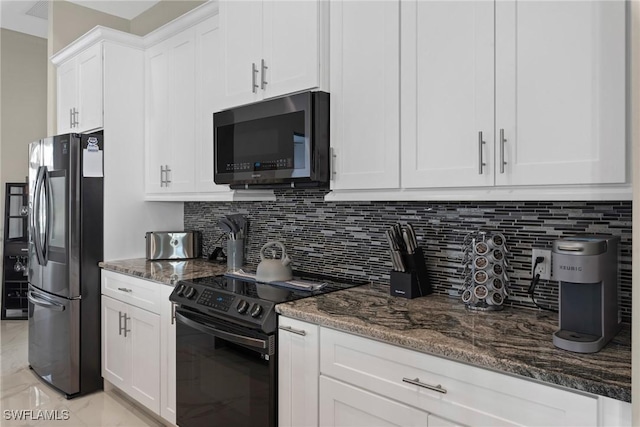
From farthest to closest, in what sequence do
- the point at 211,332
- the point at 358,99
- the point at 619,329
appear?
the point at 211,332 < the point at 358,99 < the point at 619,329

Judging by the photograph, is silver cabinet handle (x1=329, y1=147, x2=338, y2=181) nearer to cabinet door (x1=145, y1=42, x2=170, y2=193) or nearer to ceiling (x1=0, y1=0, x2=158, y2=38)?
cabinet door (x1=145, y1=42, x2=170, y2=193)

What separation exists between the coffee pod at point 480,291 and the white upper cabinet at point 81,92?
2.69 metres

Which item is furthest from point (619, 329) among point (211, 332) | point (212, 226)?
point (212, 226)

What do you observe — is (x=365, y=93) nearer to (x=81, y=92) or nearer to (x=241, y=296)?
(x=241, y=296)

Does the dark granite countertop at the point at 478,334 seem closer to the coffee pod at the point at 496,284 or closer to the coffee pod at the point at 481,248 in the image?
the coffee pod at the point at 496,284

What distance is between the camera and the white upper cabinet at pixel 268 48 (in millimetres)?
2021

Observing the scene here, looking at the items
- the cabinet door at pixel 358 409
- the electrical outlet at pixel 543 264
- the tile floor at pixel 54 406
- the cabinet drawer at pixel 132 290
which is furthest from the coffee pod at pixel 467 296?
the tile floor at pixel 54 406

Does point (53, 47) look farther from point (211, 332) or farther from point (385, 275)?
point (385, 275)

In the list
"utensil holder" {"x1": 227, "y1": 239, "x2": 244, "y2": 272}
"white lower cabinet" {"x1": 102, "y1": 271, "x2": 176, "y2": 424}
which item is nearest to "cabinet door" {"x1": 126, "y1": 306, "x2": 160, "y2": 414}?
"white lower cabinet" {"x1": 102, "y1": 271, "x2": 176, "y2": 424}

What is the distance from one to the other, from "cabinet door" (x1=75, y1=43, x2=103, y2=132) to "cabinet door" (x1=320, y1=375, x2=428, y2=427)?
2.50m

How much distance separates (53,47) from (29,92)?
5.87 ft

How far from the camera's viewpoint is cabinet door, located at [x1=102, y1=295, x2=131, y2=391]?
2.83 metres

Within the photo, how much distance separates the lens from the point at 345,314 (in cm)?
166

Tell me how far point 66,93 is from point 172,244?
1551 mm
